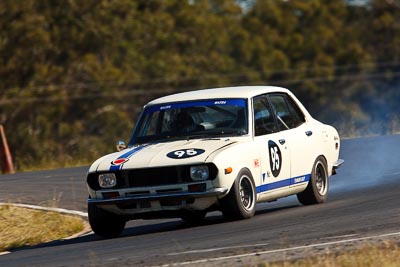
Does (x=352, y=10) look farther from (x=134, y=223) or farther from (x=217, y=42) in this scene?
(x=134, y=223)

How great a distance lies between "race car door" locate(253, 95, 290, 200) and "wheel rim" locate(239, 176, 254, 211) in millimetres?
170

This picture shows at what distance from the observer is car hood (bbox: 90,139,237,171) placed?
35.0ft

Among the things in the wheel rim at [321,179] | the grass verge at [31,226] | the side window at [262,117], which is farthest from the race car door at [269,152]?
the grass verge at [31,226]

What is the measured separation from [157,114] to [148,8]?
37.0 meters

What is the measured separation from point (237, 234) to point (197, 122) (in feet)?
6.96

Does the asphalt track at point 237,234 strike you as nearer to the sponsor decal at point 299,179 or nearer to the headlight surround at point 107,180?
the sponsor decal at point 299,179

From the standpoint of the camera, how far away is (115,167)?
10.8 m

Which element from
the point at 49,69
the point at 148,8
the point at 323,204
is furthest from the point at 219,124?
the point at 148,8

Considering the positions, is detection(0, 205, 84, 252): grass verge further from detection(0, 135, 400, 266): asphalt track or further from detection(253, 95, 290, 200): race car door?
detection(253, 95, 290, 200): race car door

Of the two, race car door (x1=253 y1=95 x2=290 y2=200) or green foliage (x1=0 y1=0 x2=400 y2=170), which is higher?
race car door (x1=253 y1=95 x2=290 y2=200)

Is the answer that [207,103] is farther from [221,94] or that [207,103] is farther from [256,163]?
[256,163]

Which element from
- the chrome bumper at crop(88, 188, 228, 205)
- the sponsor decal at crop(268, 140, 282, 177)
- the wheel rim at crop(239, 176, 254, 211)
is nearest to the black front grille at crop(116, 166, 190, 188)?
the chrome bumper at crop(88, 188, 228, 205)

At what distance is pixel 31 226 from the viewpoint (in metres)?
12.2

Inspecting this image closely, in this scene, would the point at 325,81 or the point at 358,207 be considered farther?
the point at 325,81
